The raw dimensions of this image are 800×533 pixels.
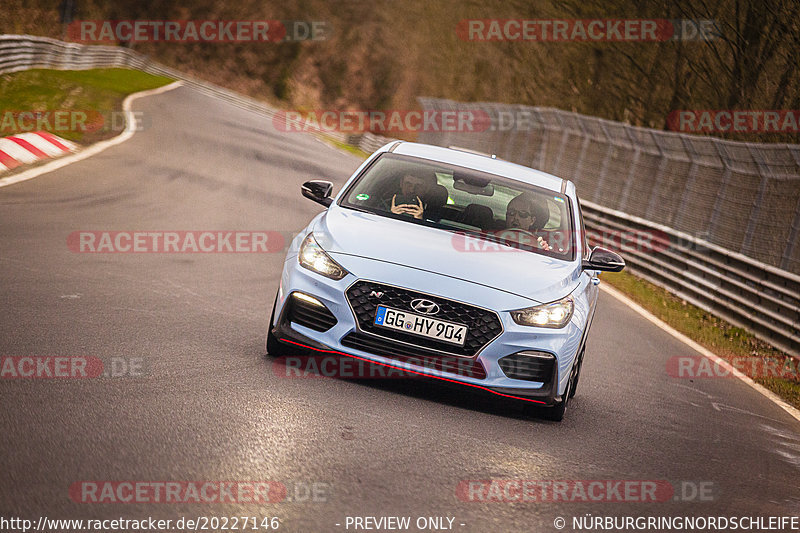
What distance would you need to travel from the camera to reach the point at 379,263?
6621mm

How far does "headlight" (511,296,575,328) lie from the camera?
656 cm

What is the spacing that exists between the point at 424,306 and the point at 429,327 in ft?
Answer: 0.44

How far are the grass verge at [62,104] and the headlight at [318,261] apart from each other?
12441 millimetres

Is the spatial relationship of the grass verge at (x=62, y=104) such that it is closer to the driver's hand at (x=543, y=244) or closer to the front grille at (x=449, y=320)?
the driver's hand at (x=543, y=244)

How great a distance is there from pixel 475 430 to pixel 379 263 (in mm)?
1200

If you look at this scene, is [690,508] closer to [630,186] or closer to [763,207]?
[763,207]

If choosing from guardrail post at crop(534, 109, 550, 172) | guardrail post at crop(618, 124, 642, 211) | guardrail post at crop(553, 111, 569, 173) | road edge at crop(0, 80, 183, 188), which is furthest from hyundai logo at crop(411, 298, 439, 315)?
guardrail post at crop(534, 109, 550, 172)

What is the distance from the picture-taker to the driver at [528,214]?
7.72 metres

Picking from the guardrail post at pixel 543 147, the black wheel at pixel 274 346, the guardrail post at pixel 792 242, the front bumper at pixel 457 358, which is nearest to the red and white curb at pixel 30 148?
the black wheel at pixel 274 346

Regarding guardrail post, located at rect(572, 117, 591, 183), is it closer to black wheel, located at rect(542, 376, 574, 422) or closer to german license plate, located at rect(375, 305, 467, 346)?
black wheel, located at rect(542, 376, 574, 422)

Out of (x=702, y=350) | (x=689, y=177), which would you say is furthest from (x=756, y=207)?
(x=702, y=350)

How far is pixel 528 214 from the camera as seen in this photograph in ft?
25.7

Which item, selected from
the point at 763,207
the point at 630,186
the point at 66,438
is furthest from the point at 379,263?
the point at 630,186

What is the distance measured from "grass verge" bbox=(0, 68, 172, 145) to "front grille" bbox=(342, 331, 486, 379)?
13117mm
